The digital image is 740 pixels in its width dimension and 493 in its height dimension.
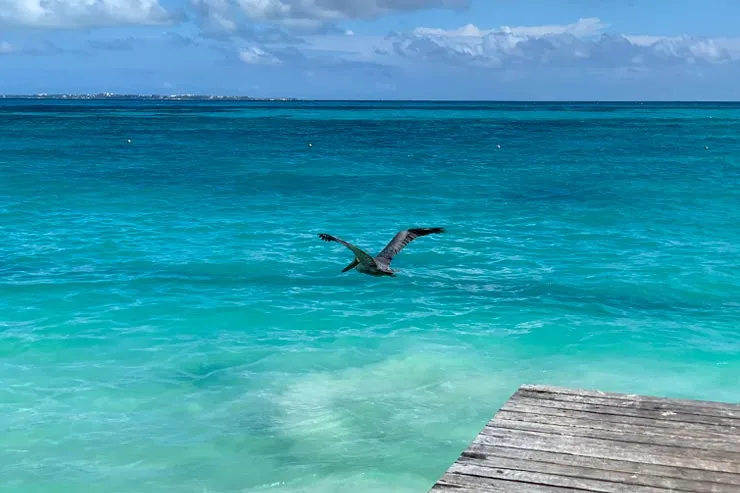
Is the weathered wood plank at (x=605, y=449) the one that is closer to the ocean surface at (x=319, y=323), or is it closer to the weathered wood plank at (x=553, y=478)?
the weathered wood plank at (x=553, y=478)

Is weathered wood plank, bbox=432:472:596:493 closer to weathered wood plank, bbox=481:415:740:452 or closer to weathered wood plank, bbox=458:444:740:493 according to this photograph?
weathered wood plank, bbox=458:444:740:493

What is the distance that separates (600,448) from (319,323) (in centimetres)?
1171

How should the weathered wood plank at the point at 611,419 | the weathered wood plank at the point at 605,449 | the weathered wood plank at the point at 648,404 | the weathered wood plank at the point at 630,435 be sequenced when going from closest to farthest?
the weathered wood plank at the point at 605,449 < the weathered wood plank at the point at 630,435 < the weathered wood plank at the point at 611,419 < the weathered wood plank at the point at 648,404

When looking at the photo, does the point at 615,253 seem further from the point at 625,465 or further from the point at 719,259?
the point at 625,465

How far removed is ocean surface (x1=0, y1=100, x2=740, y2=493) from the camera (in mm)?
11625

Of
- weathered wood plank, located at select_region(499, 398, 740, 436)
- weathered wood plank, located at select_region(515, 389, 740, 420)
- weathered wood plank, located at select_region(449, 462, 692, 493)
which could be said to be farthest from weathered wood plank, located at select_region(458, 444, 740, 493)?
weathered wood plank, located at select_region(515, 389, 740, 420)

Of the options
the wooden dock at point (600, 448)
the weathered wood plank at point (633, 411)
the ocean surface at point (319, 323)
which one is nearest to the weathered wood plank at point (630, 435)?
the wooden dock at point (600, 448)

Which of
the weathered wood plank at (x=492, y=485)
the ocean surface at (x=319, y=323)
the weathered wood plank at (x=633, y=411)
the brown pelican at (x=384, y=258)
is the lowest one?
the ocean surface at (x=319, y=323)

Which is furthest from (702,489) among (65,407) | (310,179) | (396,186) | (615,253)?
(310,179)

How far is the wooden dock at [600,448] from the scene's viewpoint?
5586 mm

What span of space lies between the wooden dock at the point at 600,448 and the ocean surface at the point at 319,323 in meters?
4.29

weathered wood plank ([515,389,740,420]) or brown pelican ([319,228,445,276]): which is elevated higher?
brown pelican ([319,228,445,276])

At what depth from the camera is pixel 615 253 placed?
24391 millimetres

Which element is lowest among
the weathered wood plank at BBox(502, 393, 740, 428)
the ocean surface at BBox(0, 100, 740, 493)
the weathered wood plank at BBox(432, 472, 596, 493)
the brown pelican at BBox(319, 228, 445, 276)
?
the ocean surface at BBox(0, 100, 740, 493)
